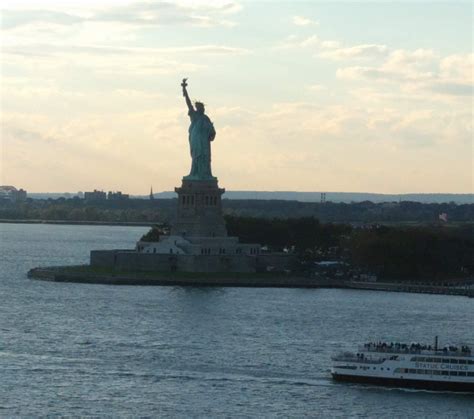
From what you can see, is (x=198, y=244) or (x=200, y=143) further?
(x=200, y=143)

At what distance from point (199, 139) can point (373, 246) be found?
1347 cm

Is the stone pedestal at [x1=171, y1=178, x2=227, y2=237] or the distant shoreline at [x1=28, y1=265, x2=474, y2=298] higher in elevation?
the stone pedestal at [x1=171, y1=178, x2=227, y2=237]

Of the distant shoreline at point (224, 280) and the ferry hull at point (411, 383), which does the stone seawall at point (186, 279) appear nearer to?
the distant shoreline at point (224, 280)

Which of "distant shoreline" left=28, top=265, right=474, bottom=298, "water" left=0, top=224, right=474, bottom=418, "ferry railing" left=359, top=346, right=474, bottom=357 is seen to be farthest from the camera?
"distant shoreline" left=28, top=265, right=474, bottom=298

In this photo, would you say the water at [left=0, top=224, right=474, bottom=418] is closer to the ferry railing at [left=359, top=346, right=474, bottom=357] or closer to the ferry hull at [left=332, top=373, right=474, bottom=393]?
the ferry hull at [left=332, top=373, right=474, bottom=393]

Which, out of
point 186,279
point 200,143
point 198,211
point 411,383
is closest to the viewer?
point 411,383

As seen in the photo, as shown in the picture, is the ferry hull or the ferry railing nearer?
the ferry hull

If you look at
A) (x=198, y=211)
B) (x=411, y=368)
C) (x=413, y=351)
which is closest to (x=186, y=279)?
(x=198, y=211)

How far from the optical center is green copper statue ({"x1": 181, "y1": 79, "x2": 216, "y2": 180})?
101 meters

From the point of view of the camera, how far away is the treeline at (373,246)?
105 m

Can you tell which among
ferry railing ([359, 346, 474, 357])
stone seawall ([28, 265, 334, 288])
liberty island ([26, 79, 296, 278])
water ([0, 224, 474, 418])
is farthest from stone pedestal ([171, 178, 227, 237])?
ferry railing ([359, 346, 474, 357])

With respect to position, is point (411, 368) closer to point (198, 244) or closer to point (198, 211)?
point (198, 244)

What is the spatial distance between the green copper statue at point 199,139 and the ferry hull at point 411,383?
1767 inches

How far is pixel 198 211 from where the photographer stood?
100750 millimetres
